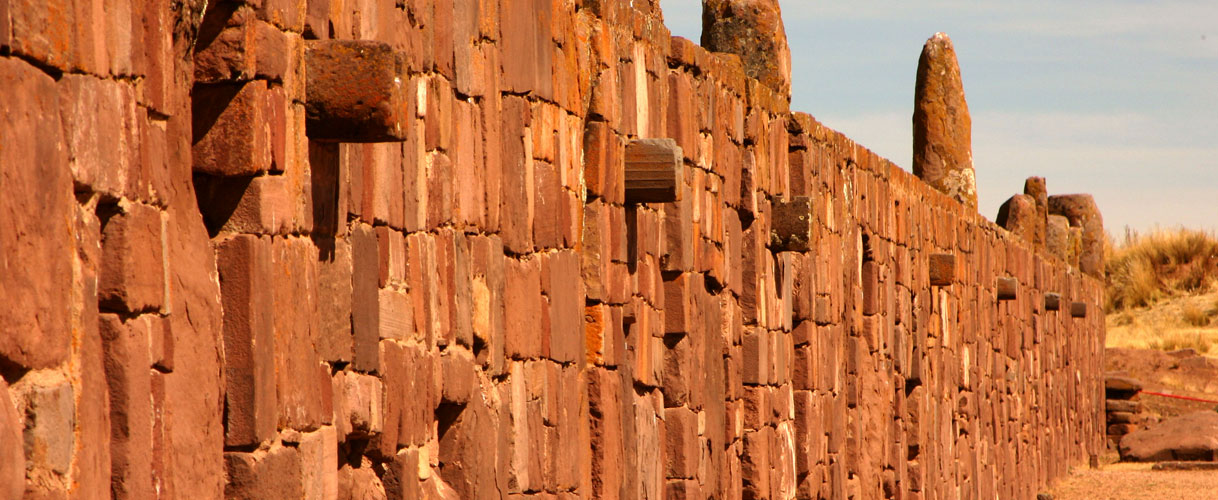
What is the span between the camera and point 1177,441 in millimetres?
21859

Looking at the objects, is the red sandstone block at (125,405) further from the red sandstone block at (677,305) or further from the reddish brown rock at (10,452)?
the red sandstone block at (677,305)

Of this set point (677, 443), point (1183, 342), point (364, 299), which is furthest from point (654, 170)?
point (1183, 342)

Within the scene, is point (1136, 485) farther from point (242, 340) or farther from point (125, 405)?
point (125, 405)

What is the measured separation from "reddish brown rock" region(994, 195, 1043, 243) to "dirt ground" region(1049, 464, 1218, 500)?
124 inches

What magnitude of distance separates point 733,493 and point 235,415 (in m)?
5.11

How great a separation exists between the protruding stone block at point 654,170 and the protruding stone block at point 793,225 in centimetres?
266

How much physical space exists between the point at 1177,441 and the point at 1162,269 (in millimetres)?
18671

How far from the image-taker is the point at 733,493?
834cm

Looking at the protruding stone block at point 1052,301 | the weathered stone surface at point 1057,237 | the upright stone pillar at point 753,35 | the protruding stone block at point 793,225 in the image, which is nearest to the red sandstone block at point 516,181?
the protruding stone block at point 793,225

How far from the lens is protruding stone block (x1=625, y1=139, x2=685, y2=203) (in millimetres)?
6586

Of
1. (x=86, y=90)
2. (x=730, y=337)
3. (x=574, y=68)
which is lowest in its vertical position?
(x=730, y=337)

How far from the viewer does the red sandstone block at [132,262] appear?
2982mm

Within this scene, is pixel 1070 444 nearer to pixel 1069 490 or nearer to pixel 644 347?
pixel 1069 490

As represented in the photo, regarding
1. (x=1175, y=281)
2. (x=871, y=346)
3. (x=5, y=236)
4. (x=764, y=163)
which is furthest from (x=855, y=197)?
(x=1175, y=281)
